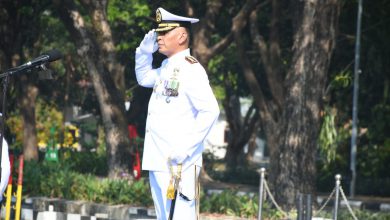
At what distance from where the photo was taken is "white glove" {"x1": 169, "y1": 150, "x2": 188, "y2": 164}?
8477 millimetres

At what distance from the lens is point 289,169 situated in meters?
17.5

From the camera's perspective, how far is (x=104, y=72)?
2050 cm

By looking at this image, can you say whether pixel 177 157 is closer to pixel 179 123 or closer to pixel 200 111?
pixel 179 123

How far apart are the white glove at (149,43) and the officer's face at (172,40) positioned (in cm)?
11

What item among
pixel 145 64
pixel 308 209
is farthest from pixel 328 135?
pixel 145 64

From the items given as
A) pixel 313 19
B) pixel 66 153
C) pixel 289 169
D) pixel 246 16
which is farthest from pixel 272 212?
pixel 66 153

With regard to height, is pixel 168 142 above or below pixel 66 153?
below

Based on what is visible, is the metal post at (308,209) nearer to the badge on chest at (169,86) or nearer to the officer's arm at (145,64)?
the officer's arm at (145,64)

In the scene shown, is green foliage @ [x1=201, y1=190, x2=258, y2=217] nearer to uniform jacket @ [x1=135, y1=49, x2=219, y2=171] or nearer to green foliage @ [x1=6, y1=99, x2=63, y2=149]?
uniform jacket @ [x1=135, y1=49, x2=219, y2=171]

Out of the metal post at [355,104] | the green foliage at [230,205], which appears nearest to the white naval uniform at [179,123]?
the green foliage at [230,205]

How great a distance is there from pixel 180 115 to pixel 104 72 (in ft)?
39.3

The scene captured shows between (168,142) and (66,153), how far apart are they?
2948 cm

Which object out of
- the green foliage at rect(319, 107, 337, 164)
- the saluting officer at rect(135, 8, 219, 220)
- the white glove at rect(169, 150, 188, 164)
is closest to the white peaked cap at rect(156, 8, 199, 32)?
the saluting officer at rect(135, 8, 219, 220)

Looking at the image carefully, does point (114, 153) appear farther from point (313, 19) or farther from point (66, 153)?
point (66, 153)
